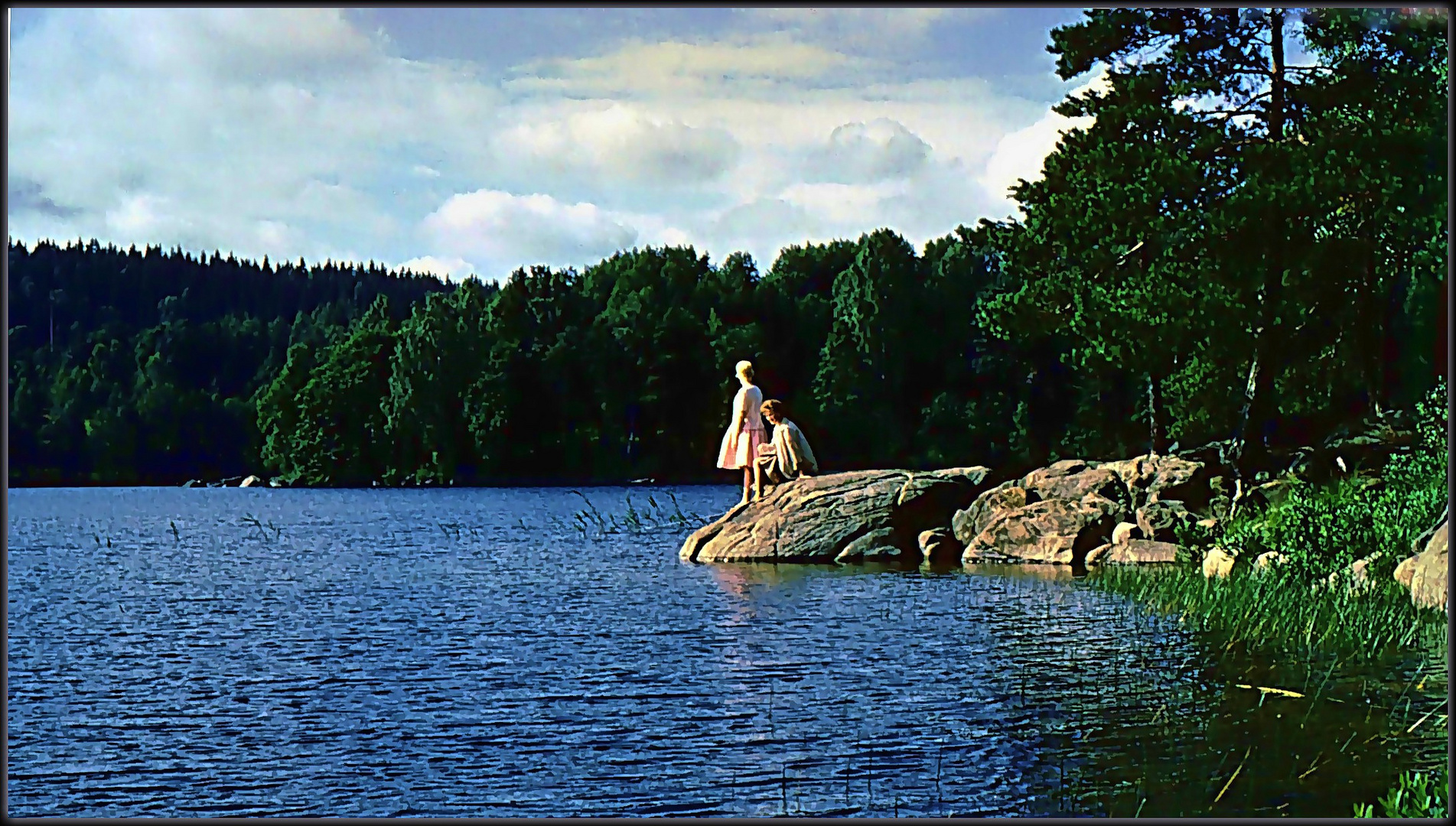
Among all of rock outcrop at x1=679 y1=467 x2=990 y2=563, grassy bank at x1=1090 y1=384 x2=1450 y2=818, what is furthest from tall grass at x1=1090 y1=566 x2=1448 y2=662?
rock outcrop at x1=679 y1=467 x2=990 y2=563

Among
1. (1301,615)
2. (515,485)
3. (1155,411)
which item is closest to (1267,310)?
(1301,615)

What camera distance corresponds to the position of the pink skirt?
24.9 m

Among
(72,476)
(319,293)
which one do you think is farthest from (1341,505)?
(319,293)

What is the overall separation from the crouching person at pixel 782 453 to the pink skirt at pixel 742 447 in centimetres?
12

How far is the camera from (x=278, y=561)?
84.8 ft

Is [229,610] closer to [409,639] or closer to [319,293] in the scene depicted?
[409,639]

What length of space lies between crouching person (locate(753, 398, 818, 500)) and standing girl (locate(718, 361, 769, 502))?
6.1 inches

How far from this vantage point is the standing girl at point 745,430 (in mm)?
24516

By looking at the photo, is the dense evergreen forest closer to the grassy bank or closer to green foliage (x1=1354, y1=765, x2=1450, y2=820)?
the grassy bank

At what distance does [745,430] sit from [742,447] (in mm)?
284

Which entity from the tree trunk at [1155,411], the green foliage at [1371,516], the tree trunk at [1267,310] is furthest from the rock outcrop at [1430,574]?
the tree trunk at [1155,411]

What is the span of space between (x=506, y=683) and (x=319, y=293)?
137m

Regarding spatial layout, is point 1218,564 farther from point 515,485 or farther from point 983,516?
point 515,485

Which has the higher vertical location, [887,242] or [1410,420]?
[887,242]
